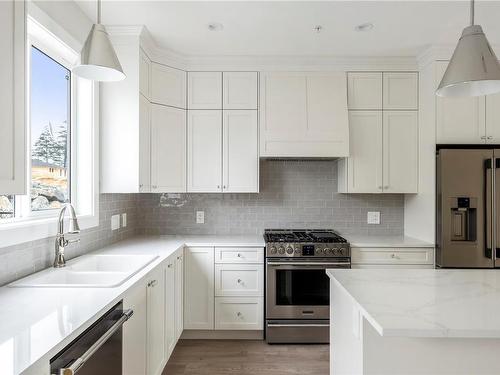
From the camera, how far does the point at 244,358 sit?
272 centimetres

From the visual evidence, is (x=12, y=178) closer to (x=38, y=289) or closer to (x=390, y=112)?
(x=38, y=289)

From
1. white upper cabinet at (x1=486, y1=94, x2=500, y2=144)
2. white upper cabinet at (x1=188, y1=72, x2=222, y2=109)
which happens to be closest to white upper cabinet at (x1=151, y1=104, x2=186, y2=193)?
white upper cabinet at (x1=188, y1=72, x2=222, y2=109)

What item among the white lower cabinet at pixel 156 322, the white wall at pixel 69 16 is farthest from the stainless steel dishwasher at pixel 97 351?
the white wall at pixel 69 16

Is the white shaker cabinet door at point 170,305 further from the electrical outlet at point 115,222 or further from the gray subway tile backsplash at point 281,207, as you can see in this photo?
the gray subway tile backsplash at point 281,207

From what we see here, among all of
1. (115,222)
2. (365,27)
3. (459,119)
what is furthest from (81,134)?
(459,119)

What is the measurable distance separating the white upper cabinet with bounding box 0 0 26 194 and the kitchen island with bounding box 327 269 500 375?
136 cm

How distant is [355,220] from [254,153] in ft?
4.41

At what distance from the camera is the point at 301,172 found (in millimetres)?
3592

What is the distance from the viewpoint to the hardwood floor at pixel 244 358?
8.29 feet

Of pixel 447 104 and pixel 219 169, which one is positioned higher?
pixel 447 104

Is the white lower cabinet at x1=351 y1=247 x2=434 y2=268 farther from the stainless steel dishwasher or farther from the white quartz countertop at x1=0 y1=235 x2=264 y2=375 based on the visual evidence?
the stainless steel dishwasher

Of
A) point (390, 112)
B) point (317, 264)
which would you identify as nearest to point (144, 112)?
point (317, 264)

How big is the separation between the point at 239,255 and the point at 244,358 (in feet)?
2.74

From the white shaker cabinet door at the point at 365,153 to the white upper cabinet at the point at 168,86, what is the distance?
1649mm
